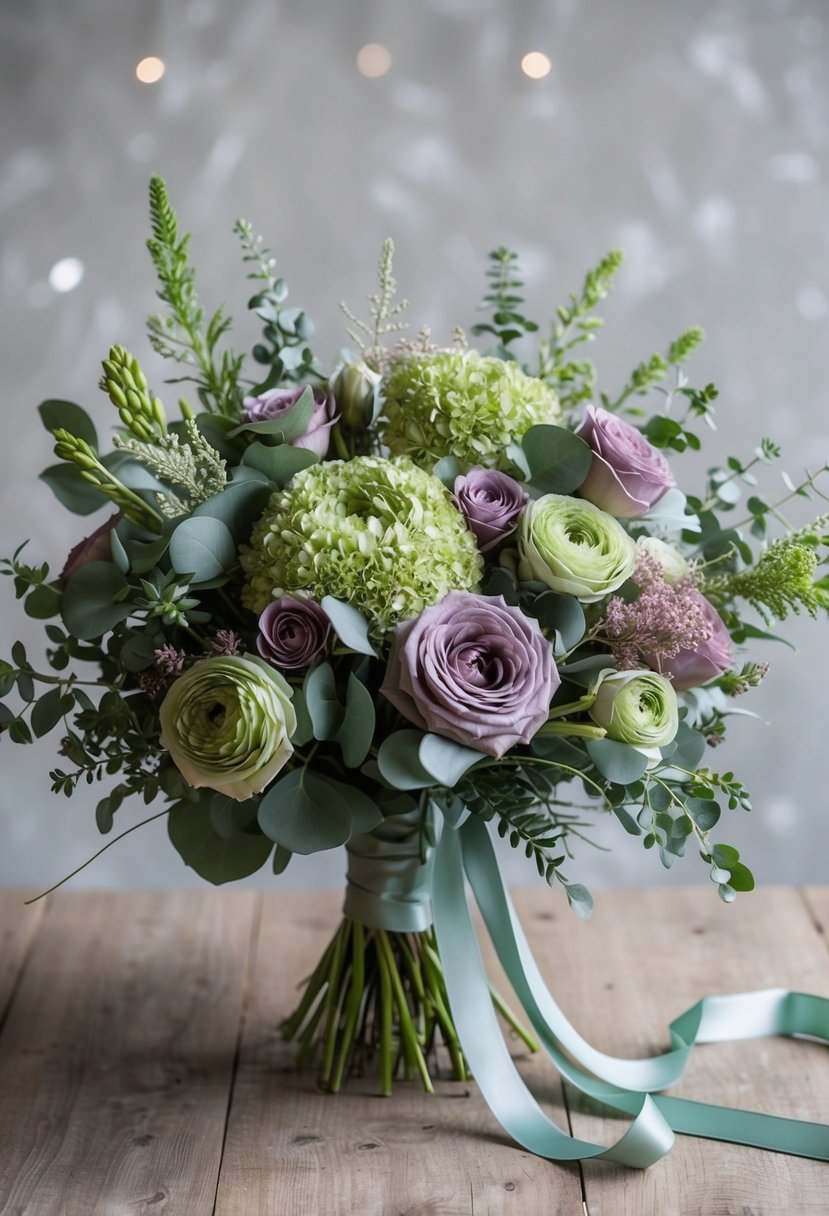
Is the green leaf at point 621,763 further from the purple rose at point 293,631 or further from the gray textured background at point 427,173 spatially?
the gray textured background at point 427,173

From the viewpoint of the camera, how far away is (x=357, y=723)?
2.66 feet

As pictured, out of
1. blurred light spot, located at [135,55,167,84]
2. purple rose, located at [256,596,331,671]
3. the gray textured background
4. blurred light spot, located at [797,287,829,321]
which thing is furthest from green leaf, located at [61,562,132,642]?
blurred light spot, located at [797,287,829,321]

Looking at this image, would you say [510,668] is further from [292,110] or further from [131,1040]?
[292,110]

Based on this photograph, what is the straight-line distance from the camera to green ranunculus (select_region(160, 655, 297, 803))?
0.78 m

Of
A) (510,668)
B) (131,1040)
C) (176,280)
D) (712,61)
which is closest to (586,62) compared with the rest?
(712,61)

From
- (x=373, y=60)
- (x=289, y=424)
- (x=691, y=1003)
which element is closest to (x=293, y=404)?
(x=289, y=424)

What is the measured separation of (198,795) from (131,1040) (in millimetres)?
333

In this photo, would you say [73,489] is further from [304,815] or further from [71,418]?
[304,815]

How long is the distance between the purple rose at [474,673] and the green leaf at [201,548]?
0.15 metres

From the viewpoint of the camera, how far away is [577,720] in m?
0.90

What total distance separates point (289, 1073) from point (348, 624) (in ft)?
1.53

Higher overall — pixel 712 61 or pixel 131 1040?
pixel 712 61

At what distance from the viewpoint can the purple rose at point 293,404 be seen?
3.01 feet

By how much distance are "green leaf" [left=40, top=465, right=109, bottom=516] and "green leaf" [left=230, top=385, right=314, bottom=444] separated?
0.58 ft
